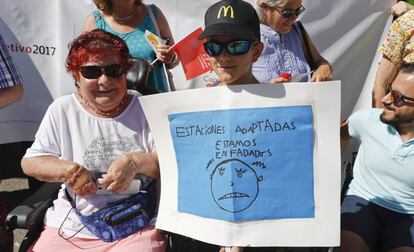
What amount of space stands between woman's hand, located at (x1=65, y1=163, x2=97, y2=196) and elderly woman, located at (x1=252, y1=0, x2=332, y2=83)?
40.8 inches

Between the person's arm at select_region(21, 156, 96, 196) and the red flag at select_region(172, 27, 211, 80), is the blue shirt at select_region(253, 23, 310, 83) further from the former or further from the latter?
the person's arm at select_region(21, 156, 96, 196)

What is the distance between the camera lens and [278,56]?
2861 millimetres

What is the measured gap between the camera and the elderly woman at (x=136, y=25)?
3133 millimetres

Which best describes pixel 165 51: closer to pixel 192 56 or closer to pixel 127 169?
pixel 192 56

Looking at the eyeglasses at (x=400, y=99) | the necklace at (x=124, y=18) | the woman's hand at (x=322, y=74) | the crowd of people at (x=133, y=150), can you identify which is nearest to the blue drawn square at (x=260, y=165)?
the crowd of people at (x=133, y=150)

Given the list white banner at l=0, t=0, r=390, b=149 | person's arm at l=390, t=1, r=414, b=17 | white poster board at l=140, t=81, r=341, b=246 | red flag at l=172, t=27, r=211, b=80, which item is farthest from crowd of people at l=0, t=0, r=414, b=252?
white banner at l=0, t=0, r=390, b=149

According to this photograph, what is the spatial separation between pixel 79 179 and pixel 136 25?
1278 mm

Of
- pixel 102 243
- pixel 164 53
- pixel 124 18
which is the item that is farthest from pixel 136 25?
pixel 102 243

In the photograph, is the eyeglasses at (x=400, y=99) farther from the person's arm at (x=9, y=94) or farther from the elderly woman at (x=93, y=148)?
the person's arm at (x=9, y=94)

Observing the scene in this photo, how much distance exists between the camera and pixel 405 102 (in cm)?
235

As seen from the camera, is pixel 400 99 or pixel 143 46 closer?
pixel 400 99

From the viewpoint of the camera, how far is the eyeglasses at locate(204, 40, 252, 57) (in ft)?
6.84

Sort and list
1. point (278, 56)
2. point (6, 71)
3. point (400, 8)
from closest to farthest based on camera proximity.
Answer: point (6, 71) → point (278, 56) → point (400, 8)

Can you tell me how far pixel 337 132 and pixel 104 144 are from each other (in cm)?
100
